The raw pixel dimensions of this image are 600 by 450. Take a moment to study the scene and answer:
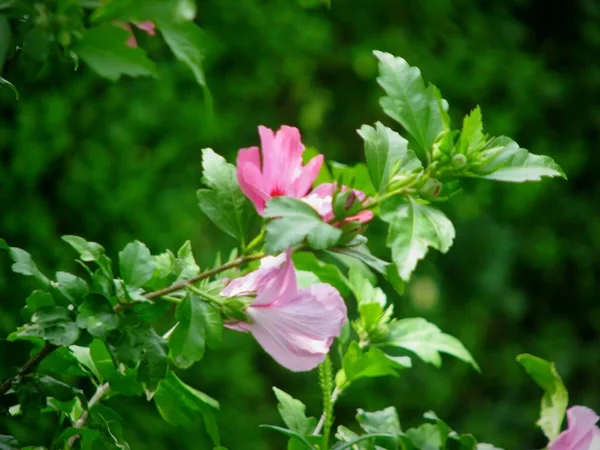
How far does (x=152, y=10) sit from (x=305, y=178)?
7.6 inches

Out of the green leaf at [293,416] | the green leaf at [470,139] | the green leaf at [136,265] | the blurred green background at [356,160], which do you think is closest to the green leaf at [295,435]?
the green leaf at [293,416]

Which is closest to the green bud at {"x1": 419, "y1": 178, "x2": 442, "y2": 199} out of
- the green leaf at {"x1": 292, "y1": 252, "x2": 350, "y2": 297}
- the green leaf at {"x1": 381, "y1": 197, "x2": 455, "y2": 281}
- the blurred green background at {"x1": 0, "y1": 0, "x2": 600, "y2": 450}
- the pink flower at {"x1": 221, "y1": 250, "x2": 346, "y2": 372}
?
the green leaf at {"x1": 381, "y1": 197, "x2": 455, "y2": 281}

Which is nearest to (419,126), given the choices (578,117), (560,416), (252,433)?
(560,416)

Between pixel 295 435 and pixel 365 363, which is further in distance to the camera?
pixel 365 363

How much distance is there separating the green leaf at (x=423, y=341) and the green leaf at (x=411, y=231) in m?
0.26

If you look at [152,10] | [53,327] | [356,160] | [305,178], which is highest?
[152,10]

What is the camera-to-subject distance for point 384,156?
74 centimetres

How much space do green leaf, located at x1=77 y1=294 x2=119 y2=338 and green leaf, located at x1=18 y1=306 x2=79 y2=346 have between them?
16 millimetres

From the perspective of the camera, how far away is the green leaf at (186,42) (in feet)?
2.27

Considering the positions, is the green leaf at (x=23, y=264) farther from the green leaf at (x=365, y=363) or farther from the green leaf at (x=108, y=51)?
the green leaf at (x=365, y=363)

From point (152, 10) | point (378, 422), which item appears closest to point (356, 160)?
point (378, 422)

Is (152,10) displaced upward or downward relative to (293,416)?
upward

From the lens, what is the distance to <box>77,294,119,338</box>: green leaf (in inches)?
28.0

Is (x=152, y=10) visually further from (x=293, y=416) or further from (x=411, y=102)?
(x=293, y=416)
